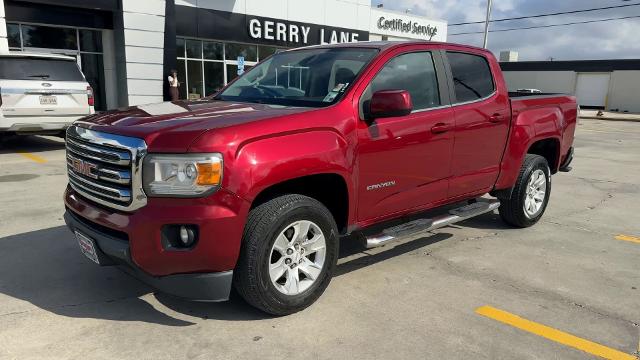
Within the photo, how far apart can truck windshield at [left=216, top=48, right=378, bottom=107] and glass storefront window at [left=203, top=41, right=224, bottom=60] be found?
17.7 meters

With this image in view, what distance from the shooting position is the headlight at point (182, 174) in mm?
2979

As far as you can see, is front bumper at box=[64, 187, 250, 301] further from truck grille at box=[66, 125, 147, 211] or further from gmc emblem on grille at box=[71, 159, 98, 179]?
gmc emblem on grille at box=[71, 159, 98, 179]

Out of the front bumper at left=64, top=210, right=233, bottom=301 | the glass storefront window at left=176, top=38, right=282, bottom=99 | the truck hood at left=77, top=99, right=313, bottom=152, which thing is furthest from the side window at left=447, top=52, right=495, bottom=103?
the glass storefront window at left=176, top=38, right=282, bottom=99

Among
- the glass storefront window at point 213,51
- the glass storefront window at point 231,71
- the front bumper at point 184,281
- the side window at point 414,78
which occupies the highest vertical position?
the glass storefront window at point 213,51

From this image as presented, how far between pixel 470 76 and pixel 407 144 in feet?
4.46

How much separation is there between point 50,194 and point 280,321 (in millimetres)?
4903

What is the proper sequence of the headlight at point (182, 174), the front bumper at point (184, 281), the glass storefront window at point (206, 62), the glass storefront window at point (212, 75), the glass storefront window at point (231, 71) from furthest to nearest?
the glass storefront window at point (231, 71)
the glass storefront window at point (212, 75)
the glass storefront window at point (206, 62)
the front bumper at point (184, 281)
the headlight at point (182, 174)

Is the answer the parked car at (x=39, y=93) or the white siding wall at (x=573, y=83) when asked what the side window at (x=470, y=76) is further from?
the white siding wall at (x=573, y=83)

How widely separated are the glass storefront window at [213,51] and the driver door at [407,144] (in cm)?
1855

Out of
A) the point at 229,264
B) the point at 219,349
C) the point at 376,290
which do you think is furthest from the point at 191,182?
the point at 376,290

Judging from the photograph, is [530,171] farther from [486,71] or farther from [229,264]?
[229,264]

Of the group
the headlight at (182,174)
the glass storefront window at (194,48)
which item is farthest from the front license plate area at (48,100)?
the glass storefront window at (194,48)

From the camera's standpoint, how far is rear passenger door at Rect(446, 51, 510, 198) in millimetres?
4648

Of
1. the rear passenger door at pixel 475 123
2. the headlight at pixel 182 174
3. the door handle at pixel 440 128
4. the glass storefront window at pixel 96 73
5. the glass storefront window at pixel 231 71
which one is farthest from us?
the glass storefront window at pixel 231 71
